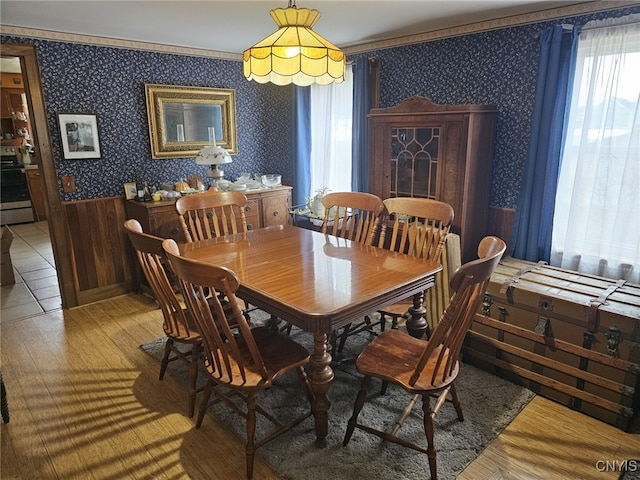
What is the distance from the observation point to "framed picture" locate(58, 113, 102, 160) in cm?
350

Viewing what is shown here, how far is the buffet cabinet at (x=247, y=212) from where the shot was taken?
3678mm

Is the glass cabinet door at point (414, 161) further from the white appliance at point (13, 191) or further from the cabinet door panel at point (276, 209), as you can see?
the white appliance at point (13, 191)

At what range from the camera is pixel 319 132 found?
4.63m

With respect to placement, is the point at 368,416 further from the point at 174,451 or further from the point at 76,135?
the point at 76,135

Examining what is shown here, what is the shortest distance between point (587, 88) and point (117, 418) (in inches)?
137

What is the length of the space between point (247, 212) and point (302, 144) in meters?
1.03

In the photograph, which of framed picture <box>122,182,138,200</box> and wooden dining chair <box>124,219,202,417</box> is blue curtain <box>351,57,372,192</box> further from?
wooden dining chair <box>124,219,202,417</box>

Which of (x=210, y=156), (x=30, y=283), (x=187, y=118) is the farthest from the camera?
(x=30, y=283)

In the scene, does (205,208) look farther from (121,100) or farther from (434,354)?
(434,354)

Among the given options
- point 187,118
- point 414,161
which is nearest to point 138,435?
point 414,161

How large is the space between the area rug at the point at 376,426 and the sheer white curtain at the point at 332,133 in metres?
2.39

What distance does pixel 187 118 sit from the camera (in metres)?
4.24

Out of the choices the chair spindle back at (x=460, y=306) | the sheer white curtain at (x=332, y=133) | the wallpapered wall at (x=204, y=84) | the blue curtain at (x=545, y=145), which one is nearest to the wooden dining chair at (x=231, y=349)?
the chair spindle back at (x=460, y=306)

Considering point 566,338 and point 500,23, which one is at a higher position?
point 500,23
